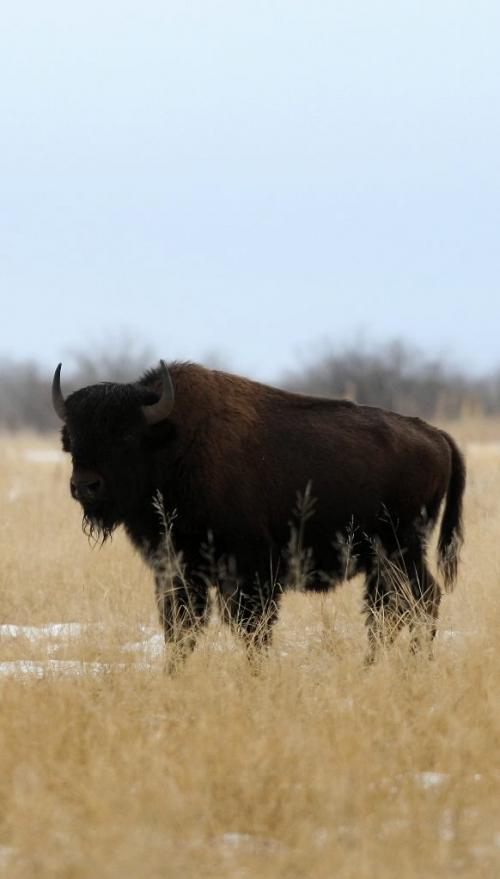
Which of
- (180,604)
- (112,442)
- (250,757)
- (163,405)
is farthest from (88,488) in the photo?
(250,757)

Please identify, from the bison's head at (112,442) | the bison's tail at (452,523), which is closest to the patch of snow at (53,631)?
the bison's head at (112,442)

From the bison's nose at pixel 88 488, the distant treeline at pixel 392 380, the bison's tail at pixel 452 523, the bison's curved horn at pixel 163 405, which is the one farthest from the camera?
the distant treeline at pixel 392 380

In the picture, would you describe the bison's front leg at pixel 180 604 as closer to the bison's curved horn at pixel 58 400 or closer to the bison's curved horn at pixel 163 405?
the bison's curved horn at pixel 163 405

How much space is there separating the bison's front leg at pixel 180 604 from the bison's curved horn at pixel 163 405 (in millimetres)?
868

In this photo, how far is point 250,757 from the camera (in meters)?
4.31

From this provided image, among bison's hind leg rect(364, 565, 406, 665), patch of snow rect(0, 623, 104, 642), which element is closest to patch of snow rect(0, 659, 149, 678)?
patch of snow rect(0, 623, 104, 642)

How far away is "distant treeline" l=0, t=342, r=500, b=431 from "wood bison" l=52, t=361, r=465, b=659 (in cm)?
3027

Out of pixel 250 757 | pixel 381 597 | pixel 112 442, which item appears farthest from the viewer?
pixel 381 597

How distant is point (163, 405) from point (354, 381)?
116 ft

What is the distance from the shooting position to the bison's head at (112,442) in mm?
6910

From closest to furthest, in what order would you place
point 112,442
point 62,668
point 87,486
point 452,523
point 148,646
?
1. point 62,668
2. point 148,646
3. point 87,486
4. point 112,442
5. point 452,523

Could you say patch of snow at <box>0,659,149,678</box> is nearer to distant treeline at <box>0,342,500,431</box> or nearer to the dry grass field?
the dry grass field

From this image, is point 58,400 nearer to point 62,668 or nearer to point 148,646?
point 148,646

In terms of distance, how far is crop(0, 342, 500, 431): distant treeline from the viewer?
142ft
